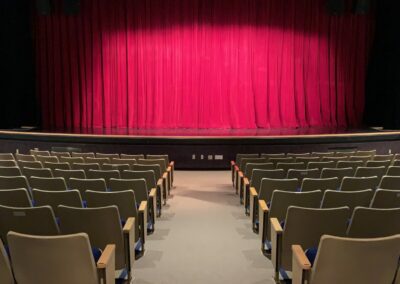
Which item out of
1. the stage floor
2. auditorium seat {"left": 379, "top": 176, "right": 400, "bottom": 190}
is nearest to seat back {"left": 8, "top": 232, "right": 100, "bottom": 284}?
auditorium seat {"left": 379, "top": 176, "right": 400, "bottom": 190}

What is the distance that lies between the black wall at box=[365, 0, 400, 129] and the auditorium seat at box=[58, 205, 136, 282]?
929cm

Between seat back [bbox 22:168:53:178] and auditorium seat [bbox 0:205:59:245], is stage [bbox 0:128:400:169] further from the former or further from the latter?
auditorium seat [bbox 0:205:59:245]

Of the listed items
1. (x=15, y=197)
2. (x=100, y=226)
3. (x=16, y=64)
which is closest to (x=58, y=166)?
(x=15, y=197)

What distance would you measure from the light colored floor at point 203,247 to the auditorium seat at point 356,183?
103cm

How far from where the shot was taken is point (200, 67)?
39.3ft

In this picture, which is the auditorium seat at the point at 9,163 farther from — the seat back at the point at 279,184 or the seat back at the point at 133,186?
the seat back at the point at 279,184

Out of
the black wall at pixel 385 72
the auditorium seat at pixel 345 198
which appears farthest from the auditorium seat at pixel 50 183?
the black wall at pixel 385 72

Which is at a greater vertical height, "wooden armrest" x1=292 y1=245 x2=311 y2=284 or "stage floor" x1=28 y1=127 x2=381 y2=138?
"stage floor" x1=28 y1=127 x2=381 y2=138

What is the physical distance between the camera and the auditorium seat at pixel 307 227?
2816mm

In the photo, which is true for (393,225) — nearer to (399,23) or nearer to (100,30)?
(399,23)

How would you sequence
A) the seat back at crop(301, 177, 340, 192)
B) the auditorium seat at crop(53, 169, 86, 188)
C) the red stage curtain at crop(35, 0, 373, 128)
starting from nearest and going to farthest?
1. the seat back at crop(301, 177, 340, 192)
2. the auditorium seat at crop(53, 169, 86, 188)
3. the red stage curtain at crop(35, 0, 373, 128)

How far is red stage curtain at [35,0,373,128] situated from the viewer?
38.7ft

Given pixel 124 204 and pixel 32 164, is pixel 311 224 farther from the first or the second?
pixel 32 164

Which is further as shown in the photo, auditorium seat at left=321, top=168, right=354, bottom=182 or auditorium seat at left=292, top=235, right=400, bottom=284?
auditorium seat at left=321, top=168, right=354, bottom=182
